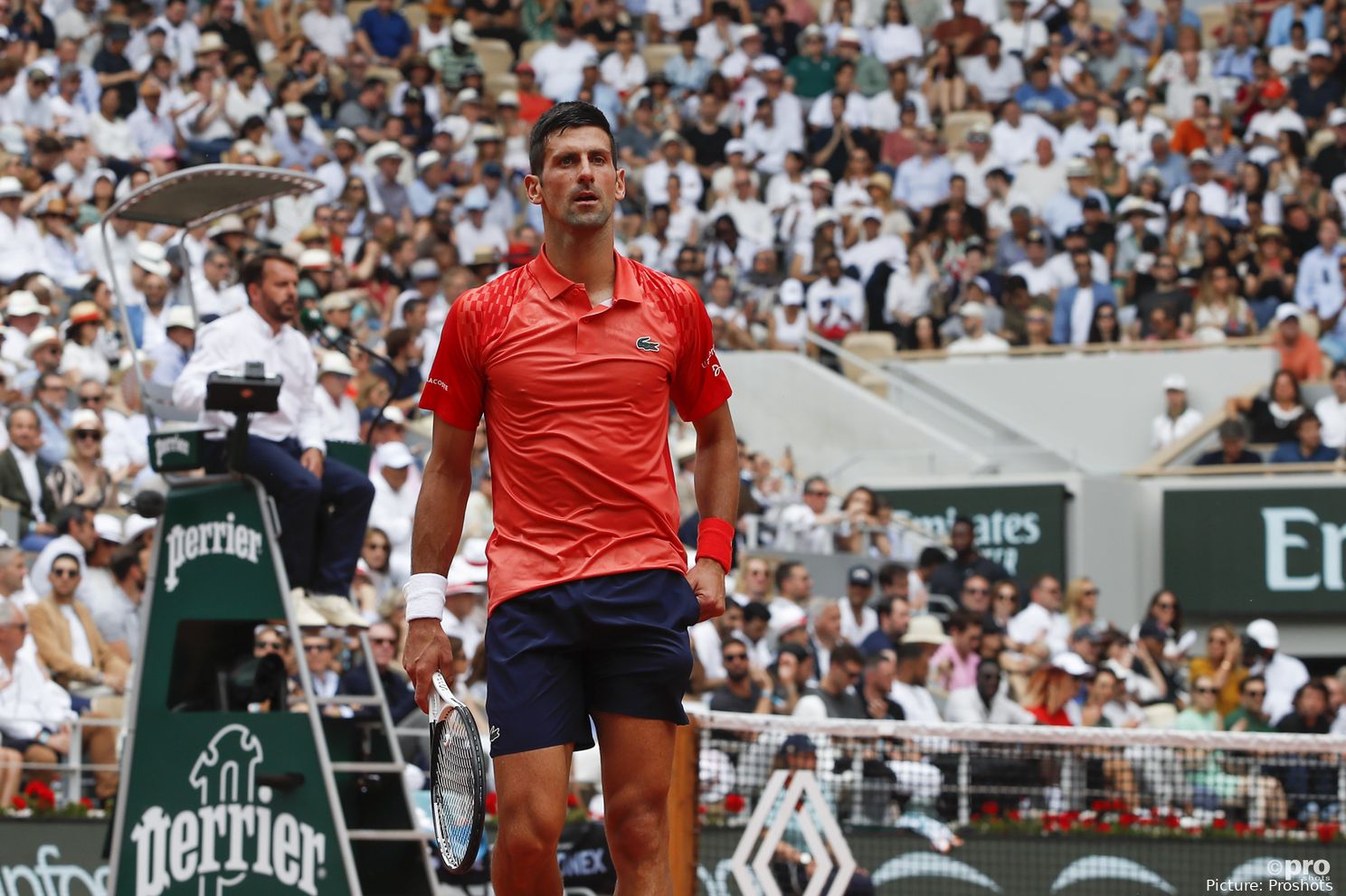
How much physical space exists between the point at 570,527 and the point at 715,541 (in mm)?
416

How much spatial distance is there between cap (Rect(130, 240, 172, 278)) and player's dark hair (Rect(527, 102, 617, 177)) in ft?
35.4

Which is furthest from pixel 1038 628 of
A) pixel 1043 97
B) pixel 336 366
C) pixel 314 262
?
pixel 1043 97

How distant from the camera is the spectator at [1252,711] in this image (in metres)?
14.3

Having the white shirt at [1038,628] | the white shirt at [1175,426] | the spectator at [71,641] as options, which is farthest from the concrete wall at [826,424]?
the spectator at [71,641]

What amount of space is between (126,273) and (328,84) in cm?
632

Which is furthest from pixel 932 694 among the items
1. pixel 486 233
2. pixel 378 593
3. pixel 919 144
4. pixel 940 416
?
pixel 919 144

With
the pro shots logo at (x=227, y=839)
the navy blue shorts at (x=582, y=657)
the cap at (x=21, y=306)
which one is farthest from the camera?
the cap at (x=21, y=306)

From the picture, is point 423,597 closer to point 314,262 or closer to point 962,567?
point 314,262

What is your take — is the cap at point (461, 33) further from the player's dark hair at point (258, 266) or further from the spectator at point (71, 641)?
the player's dark hair at point (258, 266)

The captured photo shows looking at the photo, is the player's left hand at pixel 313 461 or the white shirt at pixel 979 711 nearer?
the player's left hand at pixel 313 461

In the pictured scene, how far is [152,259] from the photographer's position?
15969mm

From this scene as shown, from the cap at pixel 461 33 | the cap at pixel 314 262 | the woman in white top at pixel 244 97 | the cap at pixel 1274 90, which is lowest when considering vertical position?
the cap at pixel 314 262

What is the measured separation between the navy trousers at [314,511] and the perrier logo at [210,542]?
→ 0.46 feet

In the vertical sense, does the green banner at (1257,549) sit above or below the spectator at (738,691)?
above
